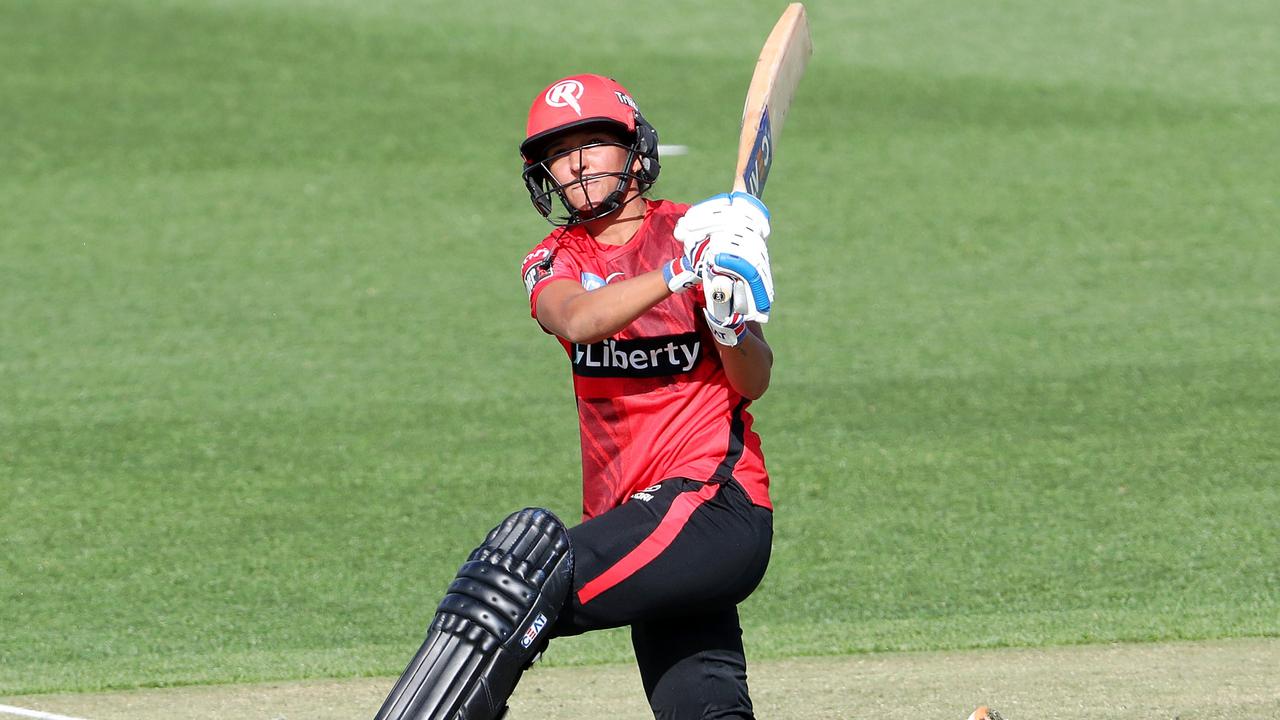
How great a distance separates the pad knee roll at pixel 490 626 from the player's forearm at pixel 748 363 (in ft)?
1.55

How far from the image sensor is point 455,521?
6.87 m

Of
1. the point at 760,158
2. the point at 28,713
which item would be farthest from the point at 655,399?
the point at 28,713

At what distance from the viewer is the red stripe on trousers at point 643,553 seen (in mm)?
3291

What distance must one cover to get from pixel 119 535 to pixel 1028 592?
3.50 meters

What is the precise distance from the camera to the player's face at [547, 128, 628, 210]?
3633 mm

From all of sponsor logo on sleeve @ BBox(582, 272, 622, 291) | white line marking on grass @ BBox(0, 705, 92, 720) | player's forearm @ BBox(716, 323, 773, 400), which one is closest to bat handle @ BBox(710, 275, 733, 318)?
player's forearm @ BBox(716, 323, 773, 400)

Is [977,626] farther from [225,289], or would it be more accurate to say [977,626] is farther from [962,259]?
[225,289]

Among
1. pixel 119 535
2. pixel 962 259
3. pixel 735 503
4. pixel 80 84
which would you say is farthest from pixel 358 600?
pixel 80 84

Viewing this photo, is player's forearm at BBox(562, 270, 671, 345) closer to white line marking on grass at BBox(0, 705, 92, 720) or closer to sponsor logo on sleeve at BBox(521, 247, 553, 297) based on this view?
sponsor logo on sleeve at BBox(521, 247, 553, 297)

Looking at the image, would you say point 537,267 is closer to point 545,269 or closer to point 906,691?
point 545,269

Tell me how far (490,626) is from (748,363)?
0.73 meters

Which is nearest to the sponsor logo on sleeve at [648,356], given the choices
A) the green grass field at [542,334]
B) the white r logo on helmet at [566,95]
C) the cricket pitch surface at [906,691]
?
the white r logo on helmet at [566,95]

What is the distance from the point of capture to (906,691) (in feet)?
16.4

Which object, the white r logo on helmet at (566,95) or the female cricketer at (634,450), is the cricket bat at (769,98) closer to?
the female cricketer at (634,450)
